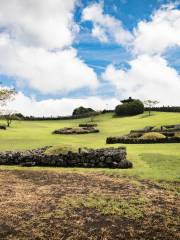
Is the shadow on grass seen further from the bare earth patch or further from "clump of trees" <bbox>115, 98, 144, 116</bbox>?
"clump of trees" <bbox>115, 98, 144, 116</bbox>

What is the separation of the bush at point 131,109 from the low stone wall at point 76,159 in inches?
3509

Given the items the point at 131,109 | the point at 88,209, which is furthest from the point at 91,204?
the point at 131,109

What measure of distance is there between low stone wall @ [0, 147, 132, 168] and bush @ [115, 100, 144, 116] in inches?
3509

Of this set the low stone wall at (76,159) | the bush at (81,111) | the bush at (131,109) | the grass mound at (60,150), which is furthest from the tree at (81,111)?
the low stone wall at (76,159)

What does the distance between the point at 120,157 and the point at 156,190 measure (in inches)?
295

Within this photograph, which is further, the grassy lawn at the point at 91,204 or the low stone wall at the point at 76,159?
the low stone wall at the point at 76,159

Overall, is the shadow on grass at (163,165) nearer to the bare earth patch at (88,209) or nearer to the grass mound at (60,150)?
the bare earth patch at (88,209)

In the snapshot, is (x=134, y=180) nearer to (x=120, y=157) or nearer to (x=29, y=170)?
(x=120, y=157)

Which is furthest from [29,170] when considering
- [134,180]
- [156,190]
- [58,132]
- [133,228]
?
[58,132]

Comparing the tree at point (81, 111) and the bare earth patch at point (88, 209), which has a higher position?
the tree at point (81, 111)

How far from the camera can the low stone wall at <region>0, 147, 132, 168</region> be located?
25.0 m

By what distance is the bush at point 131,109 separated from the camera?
114562 millimetres

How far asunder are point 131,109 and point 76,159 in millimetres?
89988

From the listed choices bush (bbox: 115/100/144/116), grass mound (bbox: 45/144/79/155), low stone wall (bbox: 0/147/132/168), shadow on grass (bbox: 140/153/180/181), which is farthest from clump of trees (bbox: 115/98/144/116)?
low stone wall (bbox: 0/147/132/168)
